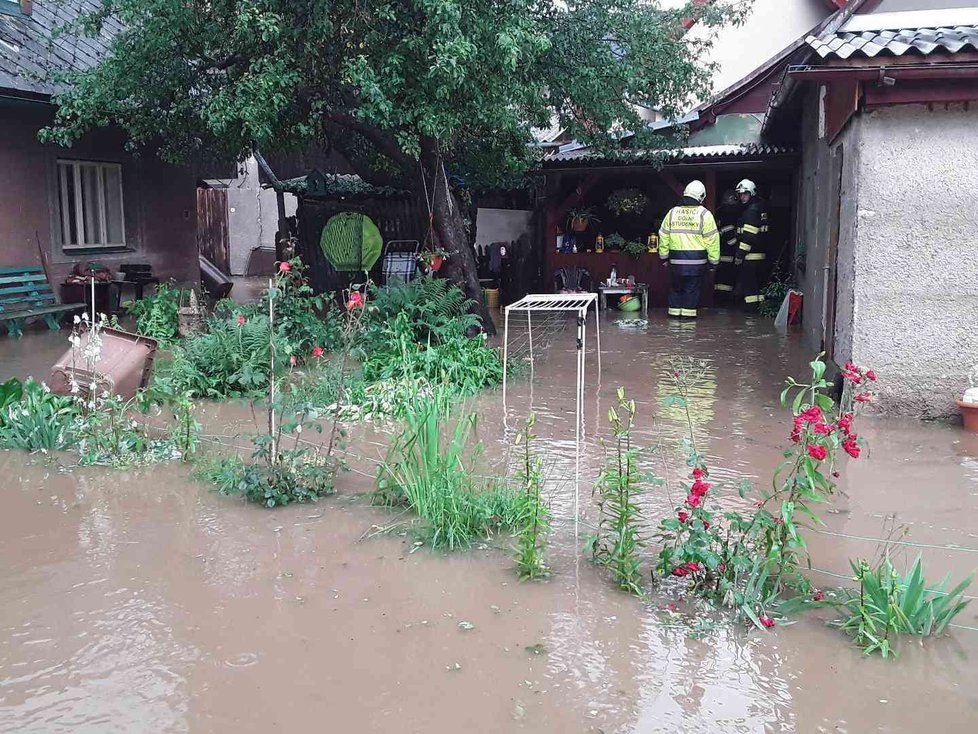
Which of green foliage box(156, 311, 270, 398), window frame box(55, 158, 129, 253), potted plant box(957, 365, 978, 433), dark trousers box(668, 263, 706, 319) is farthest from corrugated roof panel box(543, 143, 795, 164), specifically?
potted plant box(957, 365, 978, 433)

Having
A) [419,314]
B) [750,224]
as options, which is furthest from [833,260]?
[750,224]

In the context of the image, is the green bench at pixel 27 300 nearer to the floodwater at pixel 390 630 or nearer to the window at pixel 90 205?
the window at pixel 90 205

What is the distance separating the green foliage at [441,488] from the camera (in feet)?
15.6

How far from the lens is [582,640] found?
377 cm

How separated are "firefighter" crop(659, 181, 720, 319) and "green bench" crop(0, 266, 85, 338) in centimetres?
800

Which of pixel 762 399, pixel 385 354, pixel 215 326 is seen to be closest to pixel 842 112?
pixel 762 399

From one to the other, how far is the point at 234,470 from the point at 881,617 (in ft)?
11.9

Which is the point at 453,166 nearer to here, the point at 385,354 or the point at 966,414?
the point at 385,354

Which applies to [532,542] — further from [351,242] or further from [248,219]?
[248,219]

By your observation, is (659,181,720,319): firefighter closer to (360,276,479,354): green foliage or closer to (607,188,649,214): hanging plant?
(607,188,649,214): hanging plant

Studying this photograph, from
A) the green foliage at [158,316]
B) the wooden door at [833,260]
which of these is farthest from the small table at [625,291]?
the green foliage at [158,316]

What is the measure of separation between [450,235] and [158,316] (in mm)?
3580

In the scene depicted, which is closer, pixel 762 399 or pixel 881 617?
pixel 881 617

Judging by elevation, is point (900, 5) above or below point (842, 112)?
above
